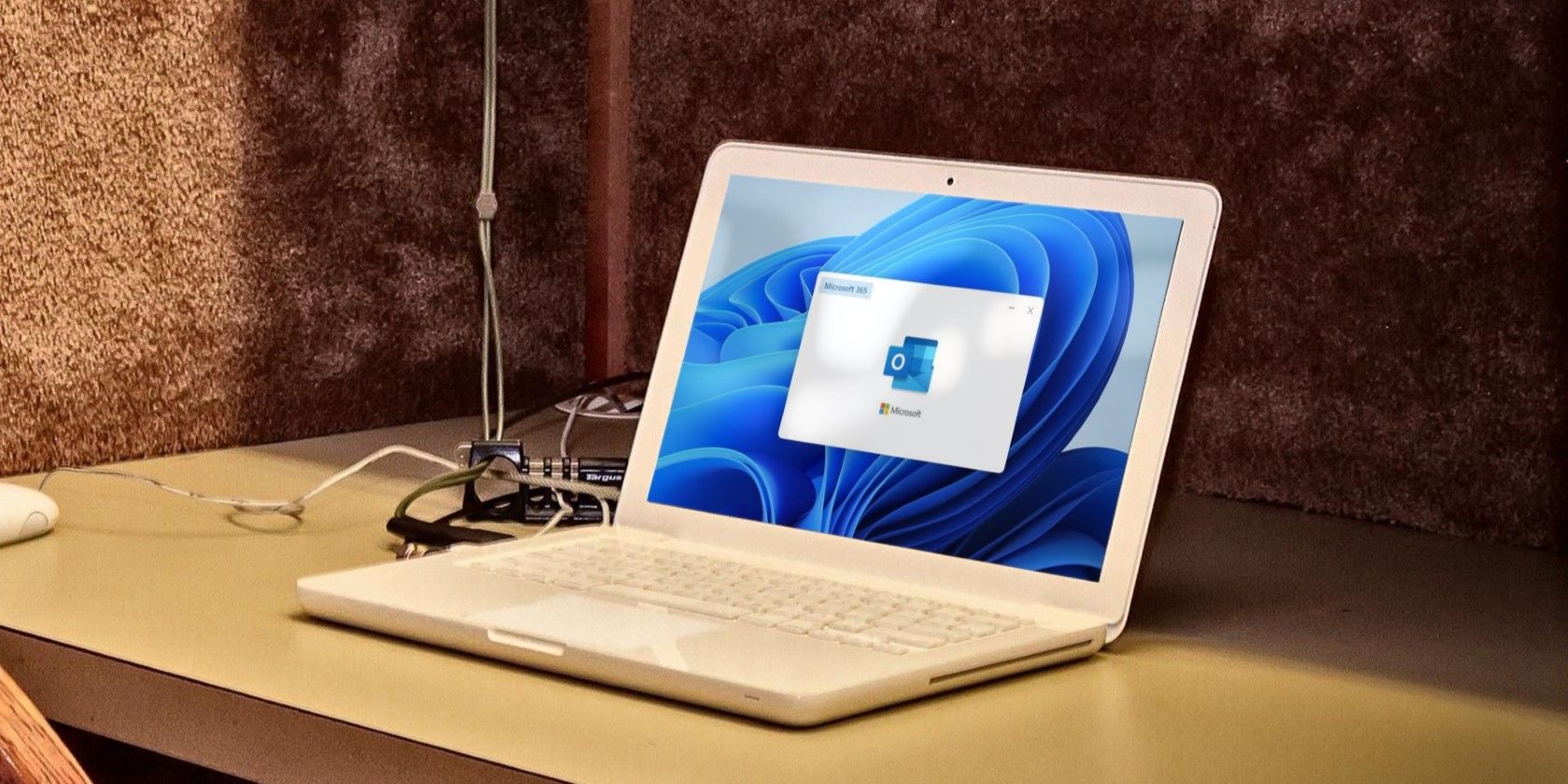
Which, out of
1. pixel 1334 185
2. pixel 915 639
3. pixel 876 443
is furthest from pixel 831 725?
pixel 1334 185

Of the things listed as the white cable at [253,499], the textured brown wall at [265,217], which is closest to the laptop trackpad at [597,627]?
the white cable at [253,499]

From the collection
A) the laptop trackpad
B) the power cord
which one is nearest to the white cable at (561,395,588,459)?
the power cord

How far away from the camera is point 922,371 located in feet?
2.33

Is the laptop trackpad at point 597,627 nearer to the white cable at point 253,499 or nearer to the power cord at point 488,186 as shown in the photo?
the white cable at point 253,499

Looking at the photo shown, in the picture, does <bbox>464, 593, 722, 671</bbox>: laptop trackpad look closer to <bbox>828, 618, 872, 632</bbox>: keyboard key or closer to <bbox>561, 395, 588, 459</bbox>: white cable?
<bbox>828, 618, 872, 632</bbox>: keyboard key

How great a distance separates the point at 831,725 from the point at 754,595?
13 cm

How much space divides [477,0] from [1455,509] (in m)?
0.73

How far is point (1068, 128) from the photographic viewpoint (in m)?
0.99

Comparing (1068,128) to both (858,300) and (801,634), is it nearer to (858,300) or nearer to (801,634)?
(858,300)

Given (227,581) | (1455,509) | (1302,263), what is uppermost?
(1302,263)

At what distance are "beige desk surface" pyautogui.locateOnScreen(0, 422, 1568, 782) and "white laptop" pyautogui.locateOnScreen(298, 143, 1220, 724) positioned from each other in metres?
0.03

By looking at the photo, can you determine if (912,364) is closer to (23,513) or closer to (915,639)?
(915,639)

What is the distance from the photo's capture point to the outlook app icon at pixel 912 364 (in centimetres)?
71

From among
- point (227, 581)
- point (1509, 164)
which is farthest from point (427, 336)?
point (1509, 164)
